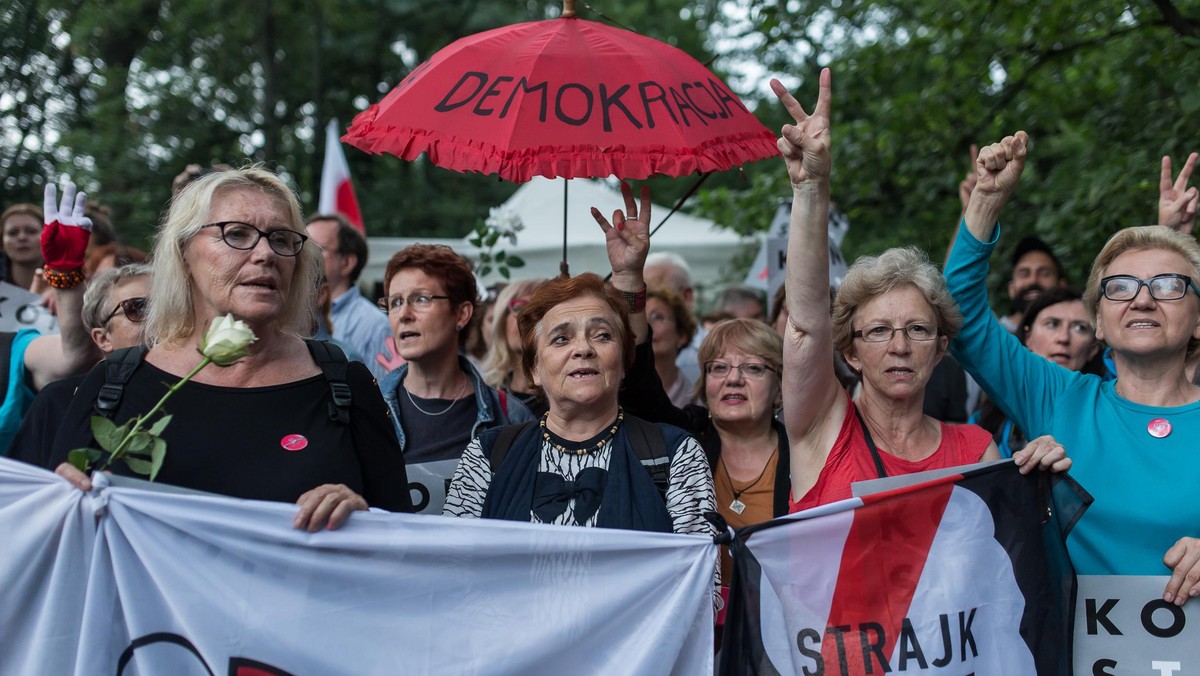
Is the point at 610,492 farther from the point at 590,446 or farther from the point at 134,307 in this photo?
the point at 134,307

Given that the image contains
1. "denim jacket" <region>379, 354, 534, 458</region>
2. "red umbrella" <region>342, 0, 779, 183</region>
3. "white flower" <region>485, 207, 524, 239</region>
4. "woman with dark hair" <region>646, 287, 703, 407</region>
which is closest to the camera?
"red umbrella" <region>342, 0, 779, 183</region>

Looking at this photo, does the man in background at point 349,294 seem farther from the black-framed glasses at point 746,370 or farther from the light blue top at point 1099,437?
the light blue top at point 1099,437

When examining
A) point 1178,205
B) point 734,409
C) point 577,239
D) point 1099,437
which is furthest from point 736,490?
point 577,239

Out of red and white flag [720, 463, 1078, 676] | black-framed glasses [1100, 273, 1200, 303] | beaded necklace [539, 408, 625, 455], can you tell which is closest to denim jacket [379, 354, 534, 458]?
beaded necklace [539, 408, 625, 455]

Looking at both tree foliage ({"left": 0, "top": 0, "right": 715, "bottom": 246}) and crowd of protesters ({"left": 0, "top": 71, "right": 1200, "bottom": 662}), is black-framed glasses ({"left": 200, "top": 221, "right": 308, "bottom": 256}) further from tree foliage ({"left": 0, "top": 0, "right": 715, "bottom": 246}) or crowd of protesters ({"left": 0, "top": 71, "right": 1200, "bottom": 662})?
tree foliage ({"left": 0, "top": 0, "right": 715, "bottom": 246})

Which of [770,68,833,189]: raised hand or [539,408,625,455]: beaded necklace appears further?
[539,408,625,455]: beaded necklace

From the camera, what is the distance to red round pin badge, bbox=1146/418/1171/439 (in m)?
3.26

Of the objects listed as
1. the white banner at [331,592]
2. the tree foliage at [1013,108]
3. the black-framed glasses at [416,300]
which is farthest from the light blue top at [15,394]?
the tree foliage at [1013,108]

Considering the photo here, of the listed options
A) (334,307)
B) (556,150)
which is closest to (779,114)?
(334,307)

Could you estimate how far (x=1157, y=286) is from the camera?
11.0 ft

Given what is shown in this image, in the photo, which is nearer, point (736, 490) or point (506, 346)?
point (736, 490)

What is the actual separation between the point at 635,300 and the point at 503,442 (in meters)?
0.76

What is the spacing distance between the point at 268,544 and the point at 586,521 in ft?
2.86

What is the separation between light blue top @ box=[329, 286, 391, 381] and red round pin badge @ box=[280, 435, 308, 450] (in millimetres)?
2955
